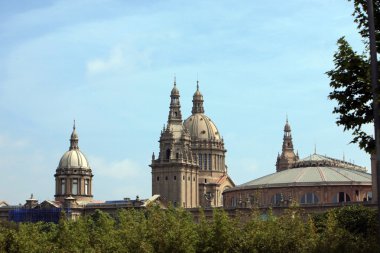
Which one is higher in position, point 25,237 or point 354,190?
point 354,190

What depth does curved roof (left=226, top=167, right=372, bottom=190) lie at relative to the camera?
537 ft

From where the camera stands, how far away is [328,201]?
16212cm

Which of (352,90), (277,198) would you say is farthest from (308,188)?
(352,90)

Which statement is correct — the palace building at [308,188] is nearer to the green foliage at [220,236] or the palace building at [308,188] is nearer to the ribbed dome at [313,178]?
the ribbed dome at [313,178]

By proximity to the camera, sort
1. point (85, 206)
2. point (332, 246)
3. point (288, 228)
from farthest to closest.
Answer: point (85, 206) < point (288, 228) < point (332, 246)

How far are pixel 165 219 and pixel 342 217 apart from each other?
42133 millimetres

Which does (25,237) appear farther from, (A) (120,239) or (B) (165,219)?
(B) (165,219)

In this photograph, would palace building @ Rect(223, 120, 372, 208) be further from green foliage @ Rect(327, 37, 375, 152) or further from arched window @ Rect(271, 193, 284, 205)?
green foliage @ Rect(327, 37, 375, 152)

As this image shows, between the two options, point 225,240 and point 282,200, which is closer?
point 225,240

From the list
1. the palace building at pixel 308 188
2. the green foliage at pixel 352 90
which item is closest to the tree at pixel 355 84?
the green foliage at pixel 352 90

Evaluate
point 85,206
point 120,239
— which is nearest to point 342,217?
point 120,239

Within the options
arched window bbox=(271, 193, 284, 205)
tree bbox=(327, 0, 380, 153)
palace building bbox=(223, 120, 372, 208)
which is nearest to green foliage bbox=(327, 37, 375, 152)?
tree bbox=(327, 0, 380, 153)

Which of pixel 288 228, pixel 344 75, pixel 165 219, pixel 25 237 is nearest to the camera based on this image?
pixel 344 75

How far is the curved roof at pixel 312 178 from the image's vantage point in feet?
537
